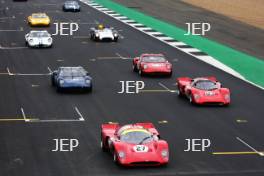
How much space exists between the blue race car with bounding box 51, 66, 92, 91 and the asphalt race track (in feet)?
1.53

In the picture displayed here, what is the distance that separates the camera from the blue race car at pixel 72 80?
40.3 m

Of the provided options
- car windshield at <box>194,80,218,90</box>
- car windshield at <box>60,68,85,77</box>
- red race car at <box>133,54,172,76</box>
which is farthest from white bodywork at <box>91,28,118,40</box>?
car windshield at <box>194,80,218,90</box>

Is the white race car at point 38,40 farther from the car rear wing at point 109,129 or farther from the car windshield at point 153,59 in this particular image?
the car rear wing at point 109,129


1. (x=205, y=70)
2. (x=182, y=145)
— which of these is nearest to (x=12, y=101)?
(x=182, y=145)

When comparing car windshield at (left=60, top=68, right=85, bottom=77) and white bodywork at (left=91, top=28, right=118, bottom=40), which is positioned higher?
car windshield at (left=60, top=68, right=85, bottom=77)

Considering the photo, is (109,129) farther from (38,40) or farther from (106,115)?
(38,40)

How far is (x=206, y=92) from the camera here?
3766 cm

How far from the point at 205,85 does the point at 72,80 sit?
7.00m

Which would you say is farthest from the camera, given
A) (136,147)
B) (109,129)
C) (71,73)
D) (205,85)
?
(71,73)

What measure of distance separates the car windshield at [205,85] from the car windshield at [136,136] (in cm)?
1081

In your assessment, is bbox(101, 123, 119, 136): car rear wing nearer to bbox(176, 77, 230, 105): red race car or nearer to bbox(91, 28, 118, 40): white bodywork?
bbox(176, 77, 230, 105): red race car

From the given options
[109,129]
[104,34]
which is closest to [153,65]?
[104,34]

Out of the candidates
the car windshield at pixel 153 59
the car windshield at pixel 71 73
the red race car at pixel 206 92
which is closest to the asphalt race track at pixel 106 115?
the red race car at pixel 206 92

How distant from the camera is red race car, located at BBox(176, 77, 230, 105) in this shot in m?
37.4
